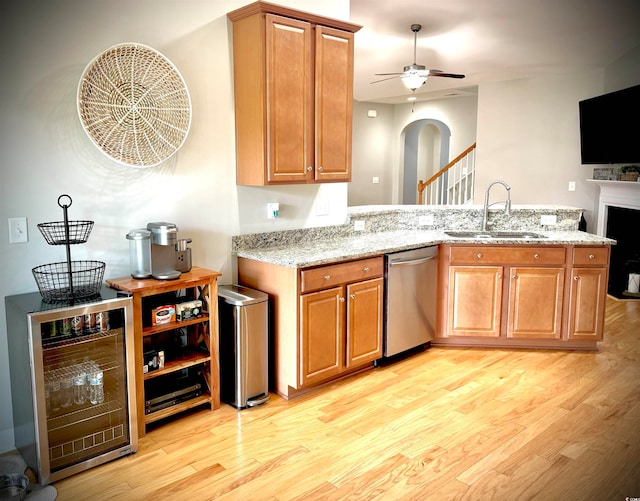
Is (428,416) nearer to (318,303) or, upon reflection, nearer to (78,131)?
(318,303)

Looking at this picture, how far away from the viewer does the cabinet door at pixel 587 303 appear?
3912 millimetres

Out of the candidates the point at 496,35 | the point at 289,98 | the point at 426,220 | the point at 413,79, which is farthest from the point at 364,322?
the point at 496,35

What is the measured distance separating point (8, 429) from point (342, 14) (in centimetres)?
324

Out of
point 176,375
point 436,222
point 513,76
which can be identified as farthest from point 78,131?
point 513,76

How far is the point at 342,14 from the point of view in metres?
3.79

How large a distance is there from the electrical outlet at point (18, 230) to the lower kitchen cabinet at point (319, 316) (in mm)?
1258

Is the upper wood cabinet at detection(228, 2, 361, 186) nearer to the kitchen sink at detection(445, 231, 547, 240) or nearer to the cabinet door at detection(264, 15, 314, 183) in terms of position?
the cabinet door at detection(264, 15, 314, 183)

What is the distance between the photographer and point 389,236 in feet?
13.3

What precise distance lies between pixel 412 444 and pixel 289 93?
6.76ft

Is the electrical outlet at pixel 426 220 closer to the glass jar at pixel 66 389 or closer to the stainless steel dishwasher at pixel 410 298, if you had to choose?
A: the stainless steel dishwasher at pixel 410 298

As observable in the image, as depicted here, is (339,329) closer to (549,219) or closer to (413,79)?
(549,219)

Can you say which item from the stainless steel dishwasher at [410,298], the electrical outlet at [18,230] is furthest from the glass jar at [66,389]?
the stainless steel dishwasher at [410,298]

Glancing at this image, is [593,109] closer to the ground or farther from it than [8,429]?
farther from it

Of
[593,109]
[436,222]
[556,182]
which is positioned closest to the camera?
[436,222]
